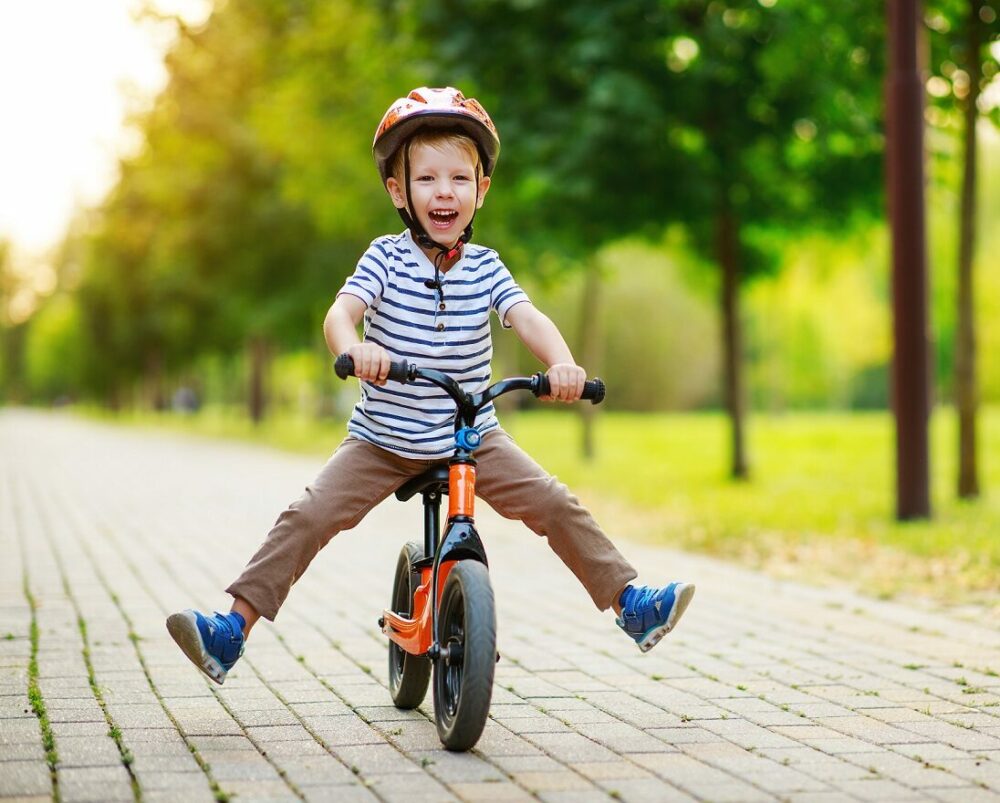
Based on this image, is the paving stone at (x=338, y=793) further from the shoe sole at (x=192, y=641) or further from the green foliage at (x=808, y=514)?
the green foliage at (x=808, y=514)

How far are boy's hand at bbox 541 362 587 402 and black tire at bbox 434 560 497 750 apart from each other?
0.53 m

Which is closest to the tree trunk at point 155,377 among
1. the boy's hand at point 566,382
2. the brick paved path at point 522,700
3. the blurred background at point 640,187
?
the blurred background at point 640,187

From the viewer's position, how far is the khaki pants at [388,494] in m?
4.14

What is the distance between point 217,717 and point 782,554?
16.8 ft

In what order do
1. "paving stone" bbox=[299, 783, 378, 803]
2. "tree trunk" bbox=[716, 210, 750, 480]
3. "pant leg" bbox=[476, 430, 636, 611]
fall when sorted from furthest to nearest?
"tree trunk" bbox=[716, 210, 750, 480]
"pant leg" bbox=[476, 430, 636, 611]
"paving stone" bbox=[299, 783, 378, 803]

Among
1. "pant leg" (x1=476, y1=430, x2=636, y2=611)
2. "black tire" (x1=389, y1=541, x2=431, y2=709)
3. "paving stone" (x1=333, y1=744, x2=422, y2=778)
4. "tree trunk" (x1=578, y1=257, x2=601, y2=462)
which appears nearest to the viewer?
"paving stone" (x1=333, y1=744, x2=422, y2=778)

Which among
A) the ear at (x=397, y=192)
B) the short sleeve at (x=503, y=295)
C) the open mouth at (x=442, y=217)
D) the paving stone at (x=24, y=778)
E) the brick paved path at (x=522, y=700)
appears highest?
the ear at (x=397, y=192)

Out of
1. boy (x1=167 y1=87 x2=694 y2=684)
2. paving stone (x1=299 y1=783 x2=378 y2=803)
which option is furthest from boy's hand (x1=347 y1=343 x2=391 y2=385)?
paving stone (x1=299 y1=783 x2=378 y2=803)

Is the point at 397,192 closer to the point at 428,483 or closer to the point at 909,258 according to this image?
the point at 428,483

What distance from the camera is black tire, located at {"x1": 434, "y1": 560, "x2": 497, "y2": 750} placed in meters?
3.82

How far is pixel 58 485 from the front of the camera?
1614 centimetres

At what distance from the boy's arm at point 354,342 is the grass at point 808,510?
3.98 m

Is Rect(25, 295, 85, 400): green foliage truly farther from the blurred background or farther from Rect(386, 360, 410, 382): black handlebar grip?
Rect(386, 360, 410, 382): black handlebar grip

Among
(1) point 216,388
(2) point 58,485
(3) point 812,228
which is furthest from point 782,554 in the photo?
(1) point 216,388
